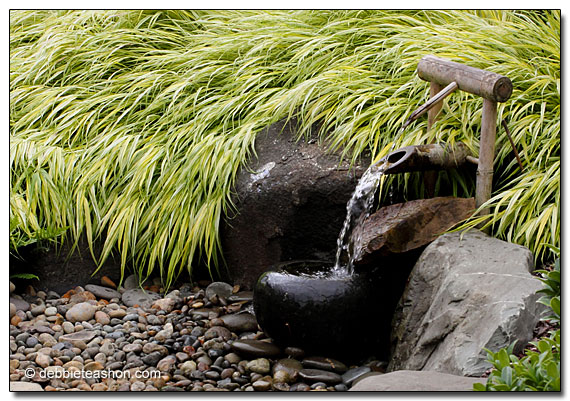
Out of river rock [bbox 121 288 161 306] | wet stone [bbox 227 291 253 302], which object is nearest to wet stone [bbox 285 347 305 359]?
wet stone [bbox 227 291 253 302]

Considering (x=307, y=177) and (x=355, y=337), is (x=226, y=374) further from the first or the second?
(x=307, y=177)

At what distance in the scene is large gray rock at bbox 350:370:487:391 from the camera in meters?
1.96

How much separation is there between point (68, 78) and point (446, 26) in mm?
1879

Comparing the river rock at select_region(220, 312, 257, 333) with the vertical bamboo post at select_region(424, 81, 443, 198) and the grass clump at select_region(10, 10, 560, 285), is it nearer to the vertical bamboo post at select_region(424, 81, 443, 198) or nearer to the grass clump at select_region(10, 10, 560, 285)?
the grass clump at select_region(10, 10, 560, 285)

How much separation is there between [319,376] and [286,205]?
829 millimetres

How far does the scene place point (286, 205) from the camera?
10.1 feet

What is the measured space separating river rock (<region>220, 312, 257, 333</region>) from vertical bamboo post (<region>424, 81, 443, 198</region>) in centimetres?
85

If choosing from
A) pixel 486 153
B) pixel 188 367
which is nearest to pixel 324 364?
pixel 188 367

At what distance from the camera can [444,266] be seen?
2.50m

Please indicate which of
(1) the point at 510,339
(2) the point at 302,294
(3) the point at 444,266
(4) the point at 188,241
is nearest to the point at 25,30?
(4) the point at 188,241

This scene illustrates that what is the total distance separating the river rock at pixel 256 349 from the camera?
2.65 meters

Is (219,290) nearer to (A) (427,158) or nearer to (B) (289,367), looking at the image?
(B) (289,367)

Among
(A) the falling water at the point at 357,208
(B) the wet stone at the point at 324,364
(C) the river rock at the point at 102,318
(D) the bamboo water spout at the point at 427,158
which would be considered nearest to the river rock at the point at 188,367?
(B) the wet stone at the point at 324,364

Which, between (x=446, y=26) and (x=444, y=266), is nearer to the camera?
(x=444, y=266)
